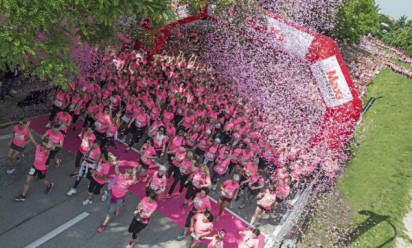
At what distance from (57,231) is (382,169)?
14.2 metres

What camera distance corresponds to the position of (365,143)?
18.3m

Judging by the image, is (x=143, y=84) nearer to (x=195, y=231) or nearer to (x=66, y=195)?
(x=66, y=195)

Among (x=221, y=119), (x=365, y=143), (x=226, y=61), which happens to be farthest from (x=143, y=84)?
(x=365, y=143)

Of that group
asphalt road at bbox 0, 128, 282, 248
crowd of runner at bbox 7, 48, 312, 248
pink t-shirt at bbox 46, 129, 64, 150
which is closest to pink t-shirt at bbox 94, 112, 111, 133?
crowd of runner at bbox 7, 48, 312, 248

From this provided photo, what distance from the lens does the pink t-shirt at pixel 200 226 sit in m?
6.60

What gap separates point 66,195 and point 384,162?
14.5m

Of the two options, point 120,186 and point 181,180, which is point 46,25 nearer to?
point 120,186

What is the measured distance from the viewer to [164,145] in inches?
363

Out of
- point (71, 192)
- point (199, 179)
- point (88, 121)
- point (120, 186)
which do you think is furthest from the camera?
point (88, 121)

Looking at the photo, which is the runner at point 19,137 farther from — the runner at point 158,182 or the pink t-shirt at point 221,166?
the pink t-shirt at point 221,166

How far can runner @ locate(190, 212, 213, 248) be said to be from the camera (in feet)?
21.6

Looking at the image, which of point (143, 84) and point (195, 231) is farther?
point (143, 84)

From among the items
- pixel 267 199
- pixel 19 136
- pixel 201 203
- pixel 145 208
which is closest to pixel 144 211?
pixel 145 208

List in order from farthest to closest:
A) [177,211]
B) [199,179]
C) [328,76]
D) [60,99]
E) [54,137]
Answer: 1. [328,76]
2. [60,99]
3. [177,211]
4. [199,179]
5. [54,137]
